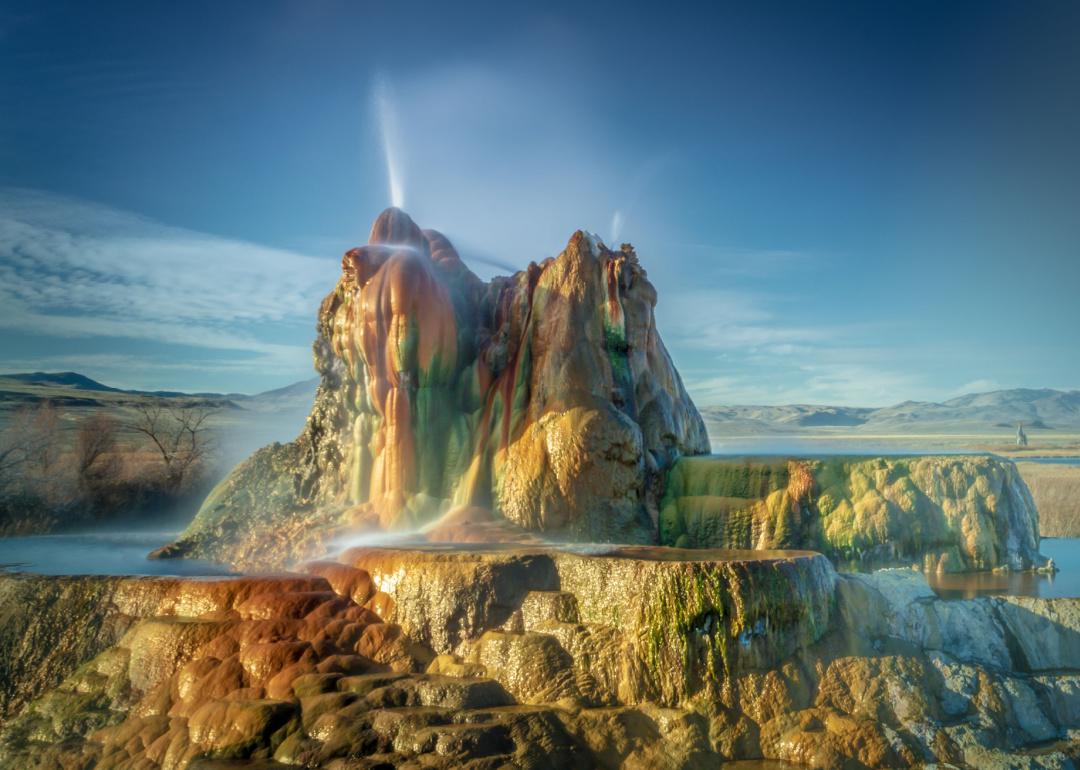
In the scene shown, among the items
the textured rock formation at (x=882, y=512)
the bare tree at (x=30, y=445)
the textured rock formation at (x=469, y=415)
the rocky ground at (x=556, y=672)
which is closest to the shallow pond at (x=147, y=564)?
the textured rock formation at (x=882, y=512)

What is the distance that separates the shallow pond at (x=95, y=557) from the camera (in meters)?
16.0

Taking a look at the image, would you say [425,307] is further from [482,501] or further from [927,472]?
[927,472]

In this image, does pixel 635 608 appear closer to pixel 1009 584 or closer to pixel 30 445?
pixel 1009 584

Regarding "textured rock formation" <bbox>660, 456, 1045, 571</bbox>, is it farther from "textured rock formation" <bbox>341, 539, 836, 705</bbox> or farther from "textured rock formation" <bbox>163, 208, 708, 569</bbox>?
"textured rock formation" <bbox>341, 539, 836, 705</bbox>

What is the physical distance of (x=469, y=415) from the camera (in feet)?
60.2

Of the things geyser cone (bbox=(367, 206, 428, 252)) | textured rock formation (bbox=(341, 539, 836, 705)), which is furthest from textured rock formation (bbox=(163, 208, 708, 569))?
textured rock formation (bbox=(341, 539, 836, 705))

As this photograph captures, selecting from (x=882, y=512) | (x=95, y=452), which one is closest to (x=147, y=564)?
(x=882, y=512)

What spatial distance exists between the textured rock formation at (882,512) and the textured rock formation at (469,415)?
1837 millimetres

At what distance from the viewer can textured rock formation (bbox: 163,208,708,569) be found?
16531 mm

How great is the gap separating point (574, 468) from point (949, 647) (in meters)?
7.58

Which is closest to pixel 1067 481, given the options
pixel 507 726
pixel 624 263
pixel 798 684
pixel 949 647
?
pixel 624 263

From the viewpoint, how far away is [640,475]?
16938 mm

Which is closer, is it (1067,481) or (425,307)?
(425,307)

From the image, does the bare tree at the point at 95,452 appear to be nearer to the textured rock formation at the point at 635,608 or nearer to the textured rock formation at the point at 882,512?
the textured rock formation at the point at 882,512
